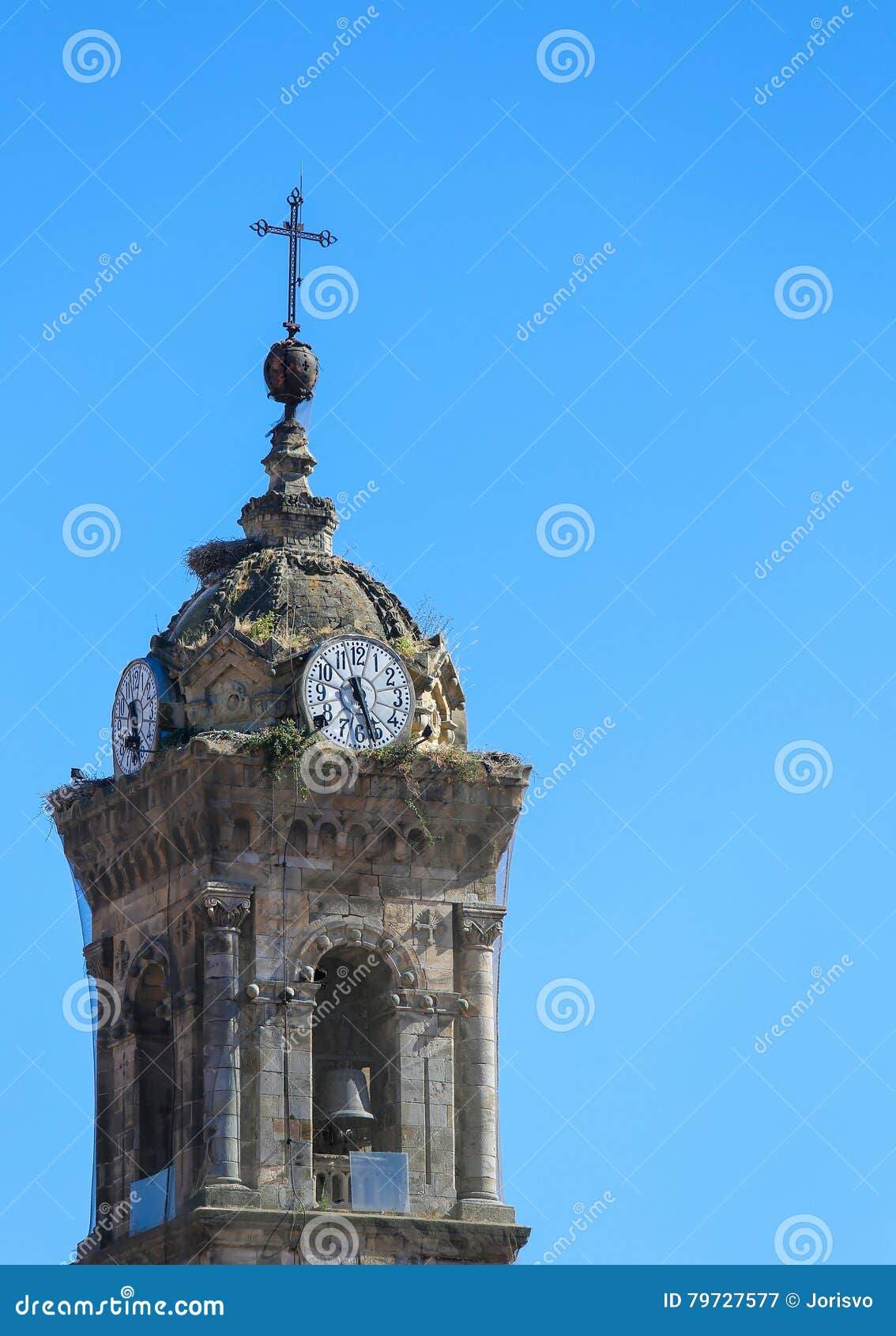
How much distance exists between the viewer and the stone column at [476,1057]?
260 ft

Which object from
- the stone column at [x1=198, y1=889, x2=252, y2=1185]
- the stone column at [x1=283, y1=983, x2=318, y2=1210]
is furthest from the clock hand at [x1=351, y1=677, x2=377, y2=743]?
the stone column at [x1=283, y1=983, x2=318, y2=1210]

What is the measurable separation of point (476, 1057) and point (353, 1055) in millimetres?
2187

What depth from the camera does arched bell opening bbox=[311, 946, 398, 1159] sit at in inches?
3127

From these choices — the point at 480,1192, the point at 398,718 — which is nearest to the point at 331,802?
the point at 398,718

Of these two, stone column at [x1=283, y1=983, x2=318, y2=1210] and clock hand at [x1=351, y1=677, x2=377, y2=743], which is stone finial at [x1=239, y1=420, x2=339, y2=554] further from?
stone column at [x1=283, y1=983, x2=318, y2=1210]

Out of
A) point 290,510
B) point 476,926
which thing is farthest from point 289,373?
point 476,926

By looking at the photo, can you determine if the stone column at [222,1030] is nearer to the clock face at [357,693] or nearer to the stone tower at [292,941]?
the stone tower at [292,941]

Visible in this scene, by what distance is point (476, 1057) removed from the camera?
80125mm

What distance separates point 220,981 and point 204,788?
3.15 meters

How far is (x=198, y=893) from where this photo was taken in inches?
3118

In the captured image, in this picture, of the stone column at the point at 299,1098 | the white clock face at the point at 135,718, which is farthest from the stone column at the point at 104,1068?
the stone column at the point at 299,1098

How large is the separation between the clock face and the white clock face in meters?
2.92

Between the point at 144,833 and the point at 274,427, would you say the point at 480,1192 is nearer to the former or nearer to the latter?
the point at 144,833

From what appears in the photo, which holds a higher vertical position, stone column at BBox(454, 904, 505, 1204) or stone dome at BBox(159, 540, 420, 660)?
stone dome at BBox(159, 540, 420, 660)
